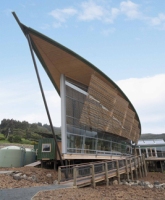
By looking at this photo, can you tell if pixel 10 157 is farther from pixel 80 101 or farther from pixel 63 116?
pixel 80 101

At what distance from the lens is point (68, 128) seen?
14969mm

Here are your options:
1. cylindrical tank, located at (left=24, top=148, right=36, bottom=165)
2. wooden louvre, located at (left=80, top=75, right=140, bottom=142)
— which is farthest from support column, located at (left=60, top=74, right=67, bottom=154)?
cylindrical tank, located at (left=24, top=148, right=36, bottom=165)

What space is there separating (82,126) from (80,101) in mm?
2426

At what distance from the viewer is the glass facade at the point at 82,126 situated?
14883 millimetres

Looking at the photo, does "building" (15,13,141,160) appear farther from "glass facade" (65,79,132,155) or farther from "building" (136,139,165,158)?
"building" (136,139,165,158)

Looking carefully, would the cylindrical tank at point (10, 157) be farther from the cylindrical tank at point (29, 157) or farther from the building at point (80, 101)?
the building at point (80, 101)

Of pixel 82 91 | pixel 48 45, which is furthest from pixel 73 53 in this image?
pixel 82 91

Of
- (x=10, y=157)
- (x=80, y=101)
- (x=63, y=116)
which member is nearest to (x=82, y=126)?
(x=63, y=116)

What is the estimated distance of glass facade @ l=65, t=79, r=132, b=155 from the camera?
1488 centimetres

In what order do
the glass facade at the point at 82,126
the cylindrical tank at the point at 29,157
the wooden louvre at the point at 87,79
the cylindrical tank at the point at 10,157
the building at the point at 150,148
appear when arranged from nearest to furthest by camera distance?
the wooden louvre at the point at 87,79 → the glass facade at the point at 82,126 → the cylindrical tank at the point at 10,157 → the cylindrical tank at the point at 29,157 → the building at the point at 150,148

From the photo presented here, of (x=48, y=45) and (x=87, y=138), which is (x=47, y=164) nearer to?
(x=87, y=138)

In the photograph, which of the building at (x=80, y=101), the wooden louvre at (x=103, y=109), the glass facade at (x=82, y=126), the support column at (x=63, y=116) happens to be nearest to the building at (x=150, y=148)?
the wooden louvre at (x=103, y=109)

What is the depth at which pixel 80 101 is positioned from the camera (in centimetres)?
1747

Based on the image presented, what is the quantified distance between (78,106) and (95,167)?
7.13 m
